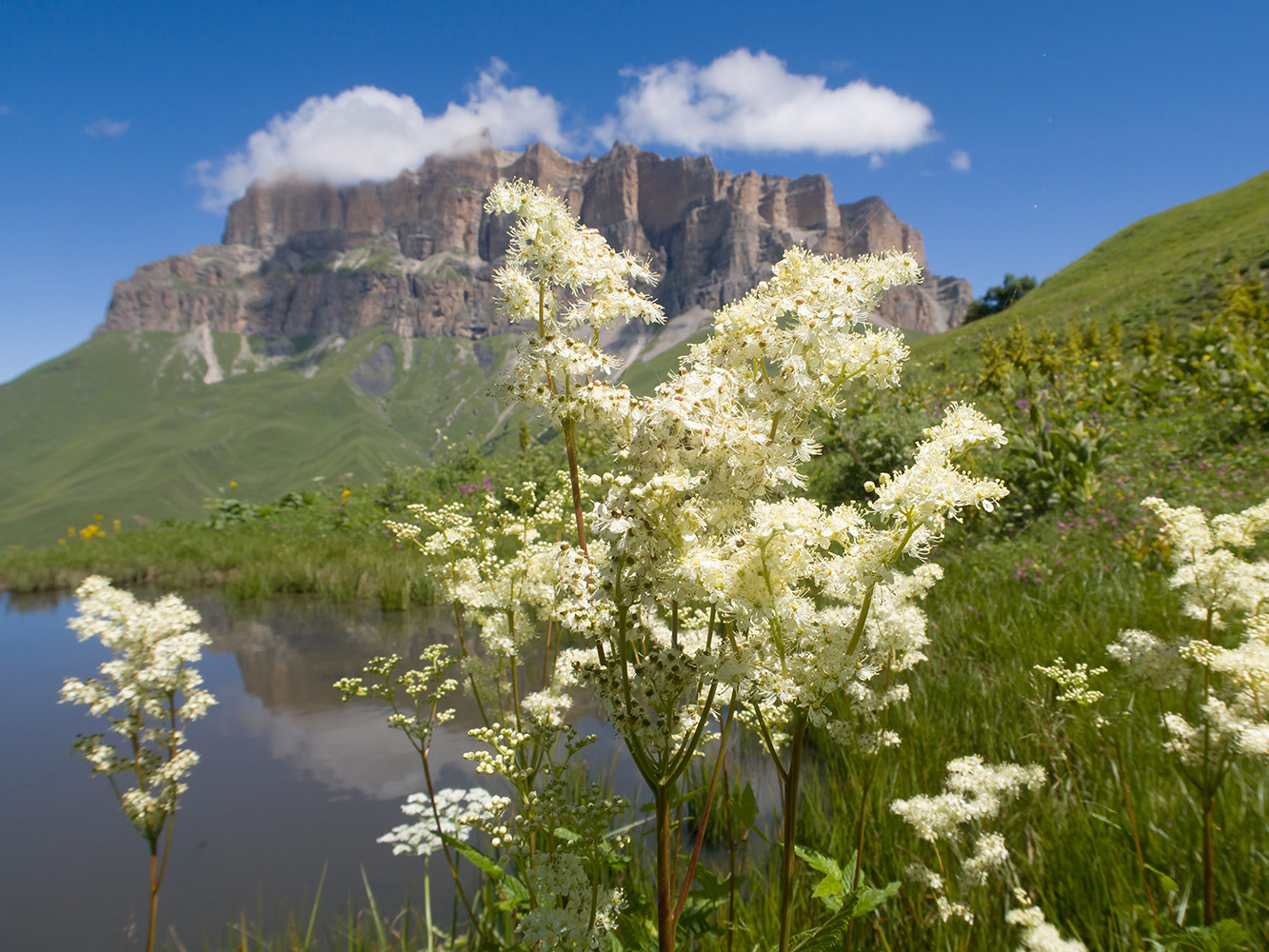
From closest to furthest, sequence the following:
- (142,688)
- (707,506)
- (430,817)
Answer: (707,506) → (142,688) → (430,817)

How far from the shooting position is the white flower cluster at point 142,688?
1.94 m

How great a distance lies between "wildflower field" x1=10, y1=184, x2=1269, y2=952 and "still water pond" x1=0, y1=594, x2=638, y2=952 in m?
0.44

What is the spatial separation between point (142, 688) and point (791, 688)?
2.12m

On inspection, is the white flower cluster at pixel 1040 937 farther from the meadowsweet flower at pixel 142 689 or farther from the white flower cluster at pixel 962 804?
the meadowsweet flower at pixel 142 689

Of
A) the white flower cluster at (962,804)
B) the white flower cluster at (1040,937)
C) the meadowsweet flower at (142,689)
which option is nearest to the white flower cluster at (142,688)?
the meadowsweet flower at (142,689)

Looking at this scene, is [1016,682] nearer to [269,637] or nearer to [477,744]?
[477,744]

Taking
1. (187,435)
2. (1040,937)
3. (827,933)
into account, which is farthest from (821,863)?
(187,435)

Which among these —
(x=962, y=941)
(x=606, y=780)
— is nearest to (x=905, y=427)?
(x=606, y=780)

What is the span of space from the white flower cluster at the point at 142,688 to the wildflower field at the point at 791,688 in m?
0.02

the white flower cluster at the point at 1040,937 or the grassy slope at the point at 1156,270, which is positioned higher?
the grassy slope at the point at 1156,270

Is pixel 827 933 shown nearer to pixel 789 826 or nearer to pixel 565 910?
pixel 789 826

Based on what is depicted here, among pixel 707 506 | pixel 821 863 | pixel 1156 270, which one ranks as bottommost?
pixel 821 863

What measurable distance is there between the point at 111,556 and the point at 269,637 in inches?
268

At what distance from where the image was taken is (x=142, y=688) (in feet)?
6.53
